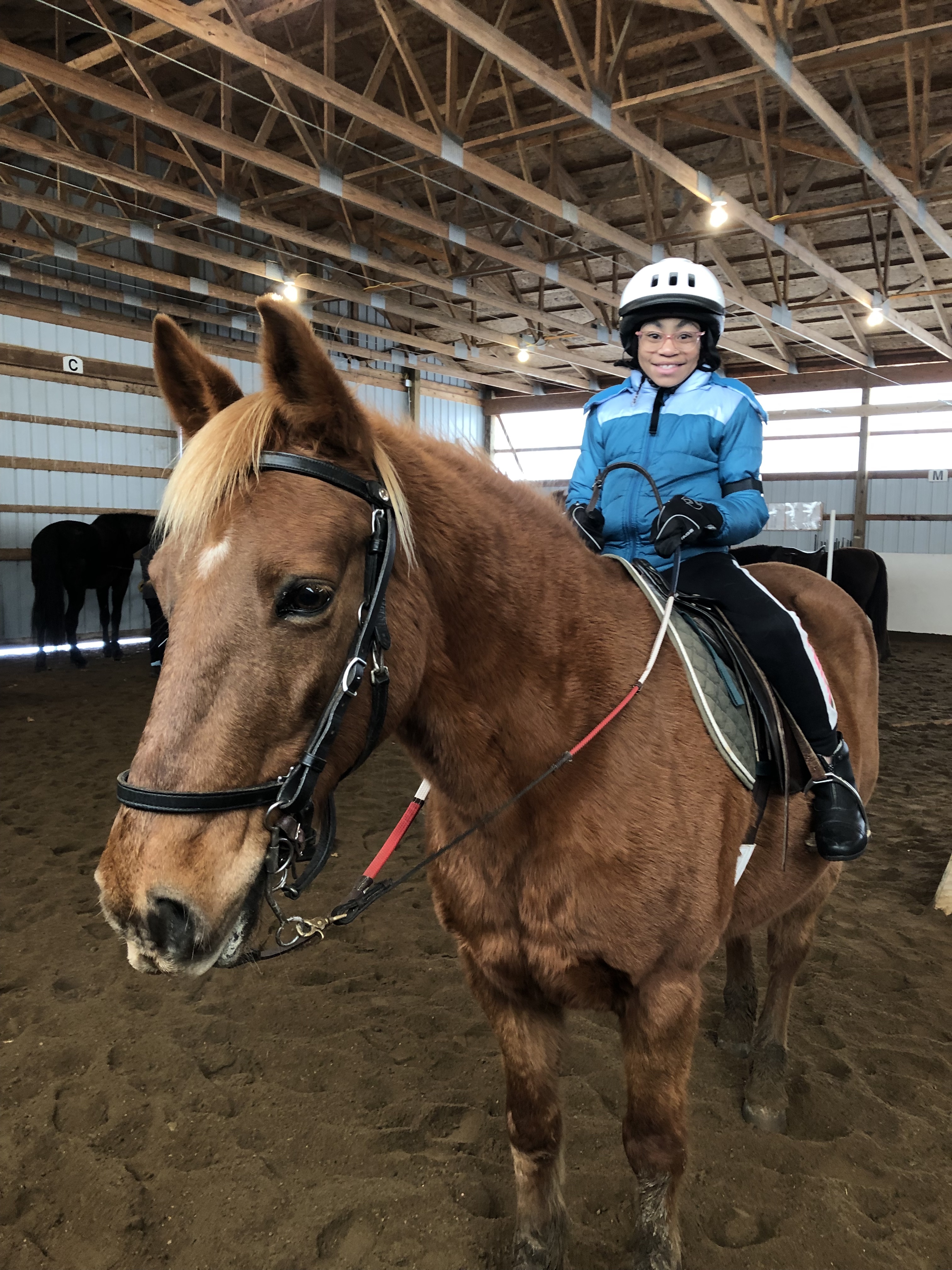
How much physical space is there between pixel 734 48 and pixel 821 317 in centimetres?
740

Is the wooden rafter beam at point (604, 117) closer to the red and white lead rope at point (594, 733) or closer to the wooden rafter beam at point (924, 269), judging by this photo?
the wooden rafter beam at point (924, 269)

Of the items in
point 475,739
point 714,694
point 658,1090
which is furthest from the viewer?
point 714,694

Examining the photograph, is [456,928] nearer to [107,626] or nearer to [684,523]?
[684,523]

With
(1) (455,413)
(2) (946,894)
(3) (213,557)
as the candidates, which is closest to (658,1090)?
(3) (213,557)

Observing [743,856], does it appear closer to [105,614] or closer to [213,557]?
[213,557]

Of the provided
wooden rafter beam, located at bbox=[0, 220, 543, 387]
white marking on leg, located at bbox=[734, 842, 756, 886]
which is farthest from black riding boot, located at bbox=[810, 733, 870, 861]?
wooden rafter beam, located at bbox=[0, 220, 543, 387]

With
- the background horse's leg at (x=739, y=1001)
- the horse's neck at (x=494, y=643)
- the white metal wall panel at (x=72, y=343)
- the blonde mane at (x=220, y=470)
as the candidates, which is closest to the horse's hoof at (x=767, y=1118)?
the background horse's leg at (x=739, y=1001)

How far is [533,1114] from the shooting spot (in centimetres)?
181

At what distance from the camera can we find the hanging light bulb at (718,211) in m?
7.37

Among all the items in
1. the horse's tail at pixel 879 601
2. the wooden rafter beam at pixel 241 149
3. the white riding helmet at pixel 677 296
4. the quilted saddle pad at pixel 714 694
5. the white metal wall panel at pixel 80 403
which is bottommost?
the horse's tail at pixel 879 601

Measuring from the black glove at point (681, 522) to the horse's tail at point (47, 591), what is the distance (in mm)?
10544

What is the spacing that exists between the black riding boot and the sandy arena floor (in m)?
0.99

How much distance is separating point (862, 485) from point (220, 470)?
58.0ft

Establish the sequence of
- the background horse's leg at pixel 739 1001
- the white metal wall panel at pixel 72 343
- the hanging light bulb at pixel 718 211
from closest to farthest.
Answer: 1. the background horse's leg at pixel 739 1001
2. the hanging light bulb at pixel 718 211
3. the white metal wall panel at pixel 72 343
